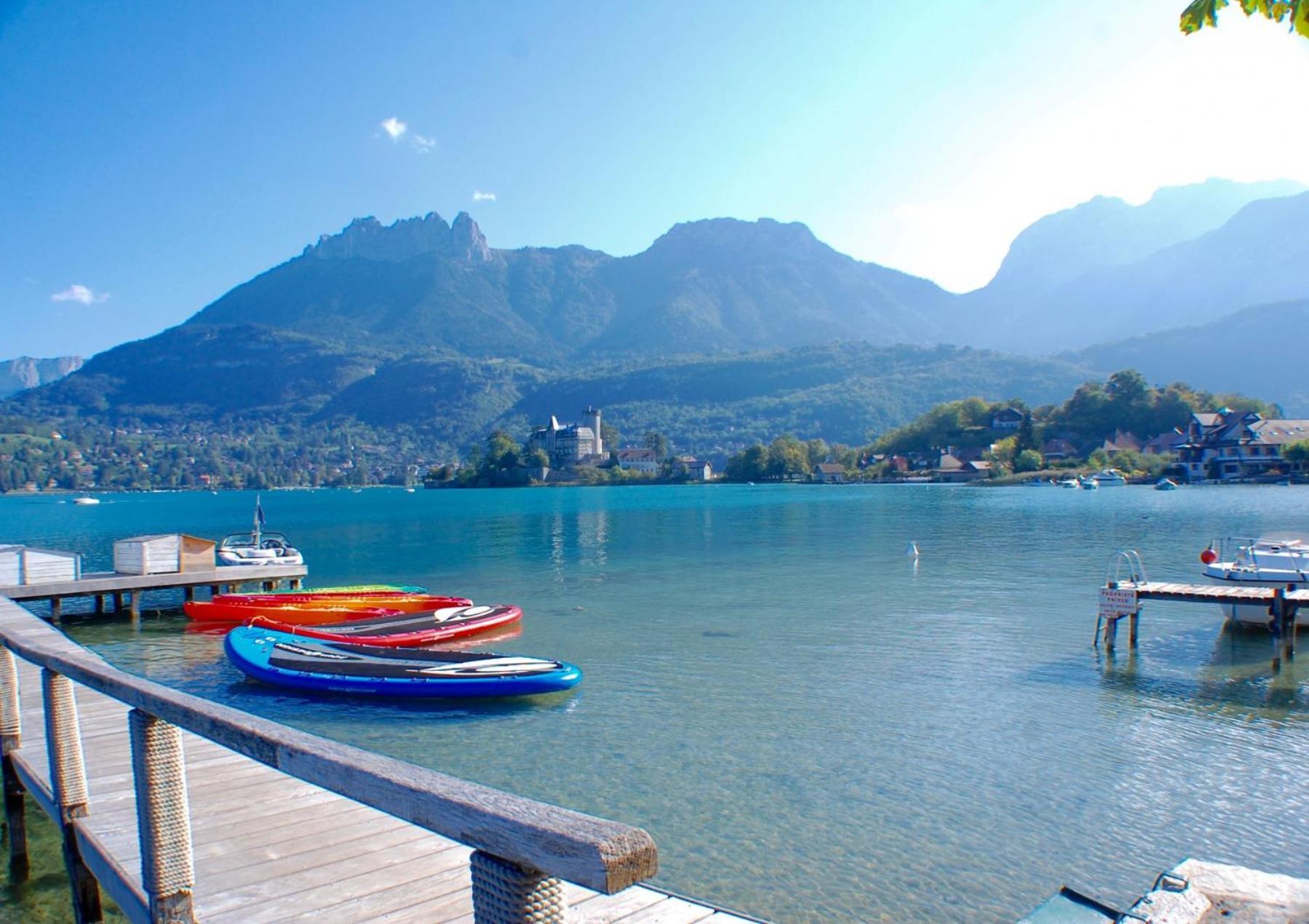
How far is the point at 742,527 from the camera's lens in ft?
215

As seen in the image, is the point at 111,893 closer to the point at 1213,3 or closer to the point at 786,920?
the point at 786,920

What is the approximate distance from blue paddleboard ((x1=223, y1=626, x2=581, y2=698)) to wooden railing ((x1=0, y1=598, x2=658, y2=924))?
1022 cm

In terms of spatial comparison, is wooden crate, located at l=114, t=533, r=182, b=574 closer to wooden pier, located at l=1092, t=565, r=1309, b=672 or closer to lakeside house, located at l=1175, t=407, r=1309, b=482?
wooden pier, located at l=1092, t=565, r=1309, b=672

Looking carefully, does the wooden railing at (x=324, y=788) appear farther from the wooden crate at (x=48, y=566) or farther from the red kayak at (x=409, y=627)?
the wooden crate at (x=48, y=566)

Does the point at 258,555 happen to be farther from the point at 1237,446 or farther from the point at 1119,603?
the point at 1237,446

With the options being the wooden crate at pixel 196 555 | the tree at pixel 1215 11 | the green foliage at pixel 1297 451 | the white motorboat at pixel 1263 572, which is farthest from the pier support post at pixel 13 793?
the green foliage at pixel 1297 451

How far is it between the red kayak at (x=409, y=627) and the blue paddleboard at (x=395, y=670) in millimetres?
1684

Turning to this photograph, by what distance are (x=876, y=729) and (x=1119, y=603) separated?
9.66 meters

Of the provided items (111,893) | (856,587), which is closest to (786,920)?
(111,893)

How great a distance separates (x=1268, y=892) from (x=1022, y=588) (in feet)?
95.5

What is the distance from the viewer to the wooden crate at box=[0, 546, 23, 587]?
88.1 feet

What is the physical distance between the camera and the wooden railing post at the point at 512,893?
→ 7.24 ft

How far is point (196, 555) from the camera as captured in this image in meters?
31.7

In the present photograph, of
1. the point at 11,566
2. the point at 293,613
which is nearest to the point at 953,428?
the point at 293,613
